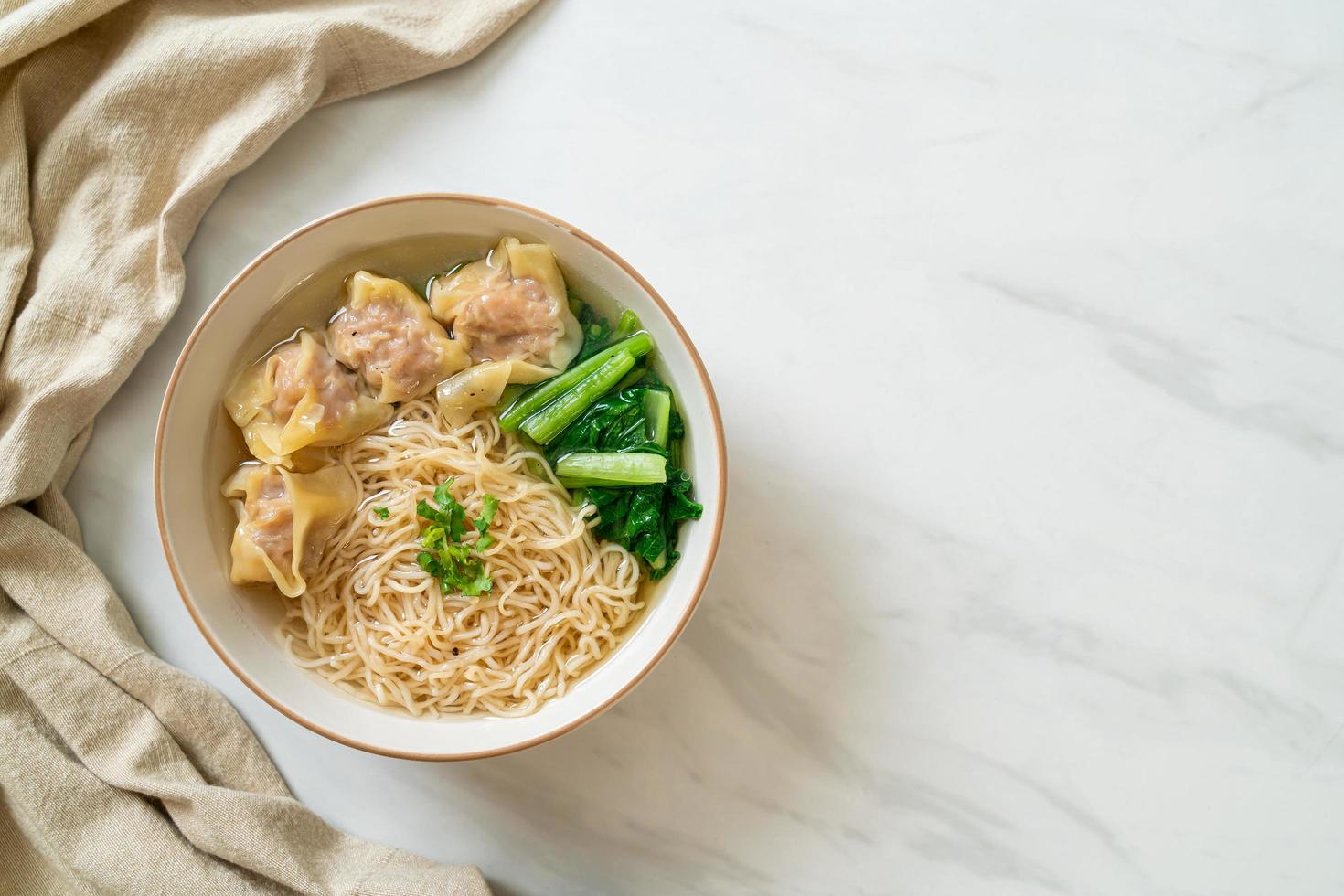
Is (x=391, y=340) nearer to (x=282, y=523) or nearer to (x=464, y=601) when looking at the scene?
(x=282, y=523)

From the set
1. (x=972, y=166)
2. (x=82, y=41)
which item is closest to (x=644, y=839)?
(x=972, y=166)

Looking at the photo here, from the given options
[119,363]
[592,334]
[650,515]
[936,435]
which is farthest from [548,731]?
[119,363]

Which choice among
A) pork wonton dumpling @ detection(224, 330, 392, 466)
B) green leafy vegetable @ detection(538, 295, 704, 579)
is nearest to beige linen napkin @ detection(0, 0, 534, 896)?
pork wonton dumpling @ detection(224, 330, 392, 466)

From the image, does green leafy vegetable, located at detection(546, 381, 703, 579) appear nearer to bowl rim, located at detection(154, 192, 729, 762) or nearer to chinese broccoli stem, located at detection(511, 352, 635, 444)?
chinese broccoli stem, located at detection(511, 352, 635, 444)

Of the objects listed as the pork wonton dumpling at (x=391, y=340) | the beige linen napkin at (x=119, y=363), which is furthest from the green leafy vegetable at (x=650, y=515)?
the beige linen napkin at (x=119, y=363)

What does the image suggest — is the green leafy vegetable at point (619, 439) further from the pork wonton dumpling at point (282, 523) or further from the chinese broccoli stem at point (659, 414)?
the pork wonton dumpling at point (282, 523)

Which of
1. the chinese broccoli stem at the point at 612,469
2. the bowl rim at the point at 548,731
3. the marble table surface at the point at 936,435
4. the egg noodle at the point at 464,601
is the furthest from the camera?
the marble table surface at the point at 936,435

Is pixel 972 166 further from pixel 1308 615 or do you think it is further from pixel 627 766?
pixel 627 766
